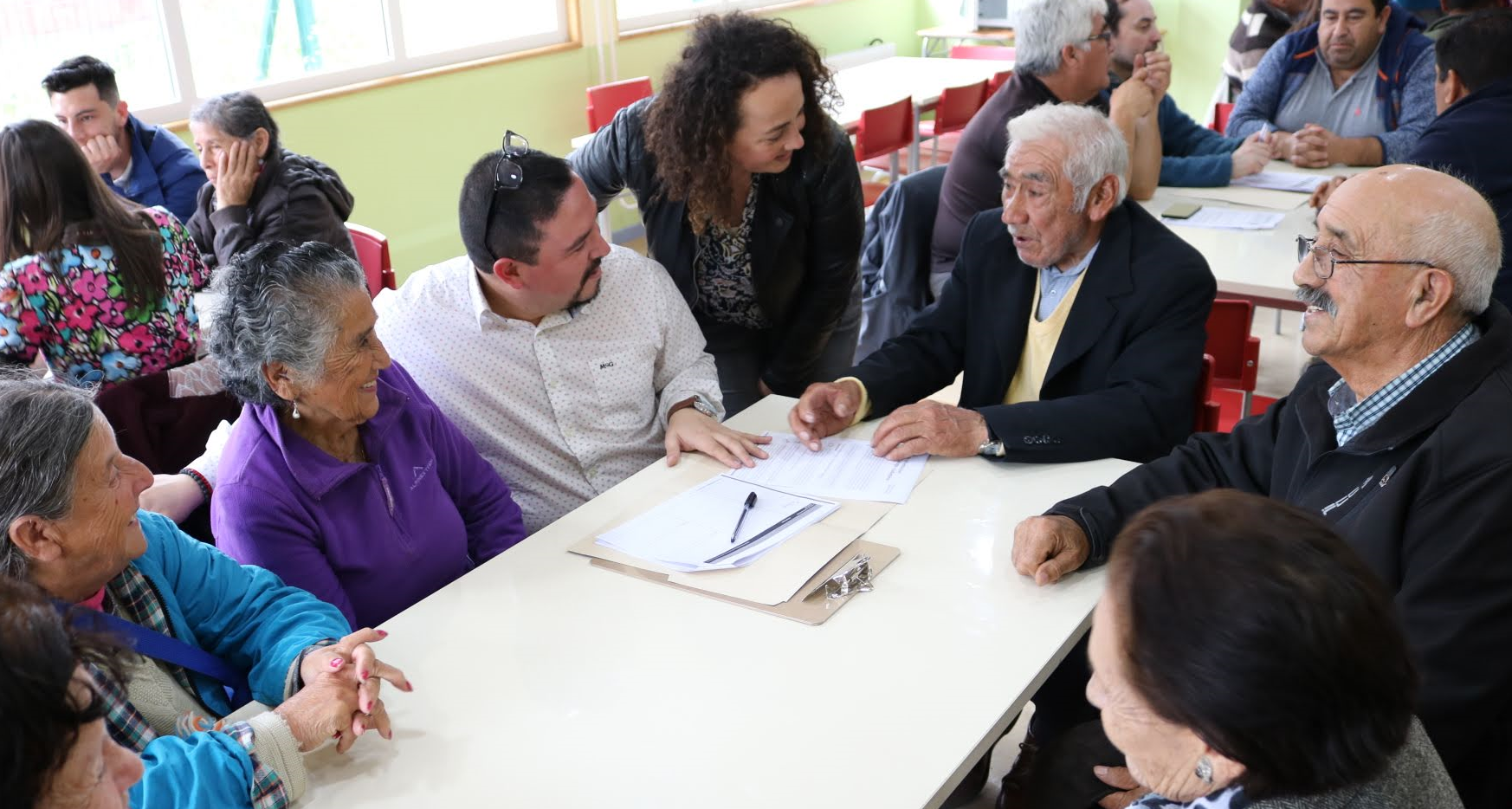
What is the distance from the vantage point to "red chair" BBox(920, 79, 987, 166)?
6.12m

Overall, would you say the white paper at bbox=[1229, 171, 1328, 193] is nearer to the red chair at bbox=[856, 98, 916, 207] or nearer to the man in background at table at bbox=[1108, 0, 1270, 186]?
the man in background at table at bbox=[1108, 0, 1270, 186]

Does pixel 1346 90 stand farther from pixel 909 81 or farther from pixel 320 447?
pixel 320 447

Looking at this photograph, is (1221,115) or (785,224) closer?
(785,224)

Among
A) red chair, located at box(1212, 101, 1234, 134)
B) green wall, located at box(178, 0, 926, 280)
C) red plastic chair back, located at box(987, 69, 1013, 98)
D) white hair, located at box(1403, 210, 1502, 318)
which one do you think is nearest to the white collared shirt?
white hair, located at box(1403, 210, 1502, 318)

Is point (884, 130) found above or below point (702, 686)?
above

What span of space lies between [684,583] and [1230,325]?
1.86 metres

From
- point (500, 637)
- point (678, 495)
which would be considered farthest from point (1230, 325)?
point (500, 637)

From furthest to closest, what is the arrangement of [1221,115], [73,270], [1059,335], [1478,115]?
[1221,115] → [1478,115] → [73,270] → [1059,335]

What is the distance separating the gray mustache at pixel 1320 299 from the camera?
6.07 feet

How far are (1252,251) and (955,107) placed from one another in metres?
3.02

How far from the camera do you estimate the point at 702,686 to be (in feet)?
5.21

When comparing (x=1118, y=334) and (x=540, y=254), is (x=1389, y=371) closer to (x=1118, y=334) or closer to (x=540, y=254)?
(x=1118, y=334)

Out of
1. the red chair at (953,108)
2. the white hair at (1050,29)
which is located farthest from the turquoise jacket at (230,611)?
the red chair at (953,108)

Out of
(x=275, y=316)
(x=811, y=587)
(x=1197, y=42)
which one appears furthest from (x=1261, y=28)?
(x=275, y=316)
